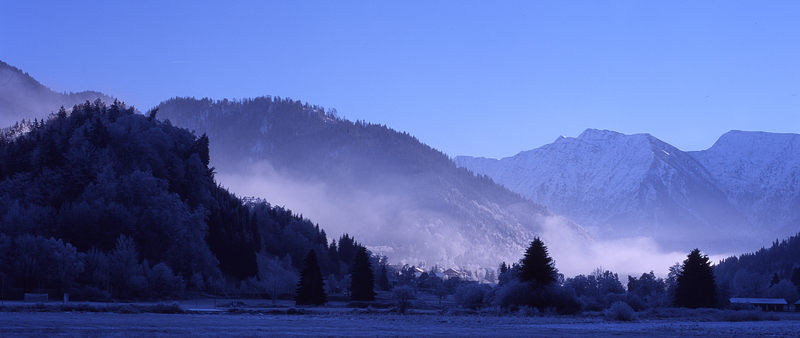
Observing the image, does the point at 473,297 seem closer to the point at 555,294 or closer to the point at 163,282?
the point at 555,294

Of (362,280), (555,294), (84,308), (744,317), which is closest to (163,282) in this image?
(362,280)

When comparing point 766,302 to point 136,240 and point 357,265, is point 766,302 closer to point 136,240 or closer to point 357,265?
point 357,265

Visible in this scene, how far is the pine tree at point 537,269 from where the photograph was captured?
99688 mm

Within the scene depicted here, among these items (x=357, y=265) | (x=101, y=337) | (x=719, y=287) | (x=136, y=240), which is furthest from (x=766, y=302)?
(x=101, y=337)

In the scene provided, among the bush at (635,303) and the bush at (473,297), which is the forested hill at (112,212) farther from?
the bush at (635,303)

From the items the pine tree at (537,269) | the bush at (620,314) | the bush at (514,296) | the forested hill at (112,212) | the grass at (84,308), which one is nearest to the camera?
the grass at (84,308)

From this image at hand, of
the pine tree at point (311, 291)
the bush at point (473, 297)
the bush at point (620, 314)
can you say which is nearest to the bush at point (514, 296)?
the bush at point (620, 314)

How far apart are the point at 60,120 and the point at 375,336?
400 ft

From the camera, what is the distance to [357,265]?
412ft

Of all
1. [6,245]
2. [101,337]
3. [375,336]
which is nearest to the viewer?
[101,337]

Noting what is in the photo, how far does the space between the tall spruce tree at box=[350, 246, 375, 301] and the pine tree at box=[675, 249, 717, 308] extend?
40.7 metres

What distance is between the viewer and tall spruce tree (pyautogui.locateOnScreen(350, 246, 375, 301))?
124062 millimetres

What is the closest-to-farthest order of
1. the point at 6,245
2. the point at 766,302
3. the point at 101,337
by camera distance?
1. the point at 101,337
2. the point at 6,245
3. the point at 766,302

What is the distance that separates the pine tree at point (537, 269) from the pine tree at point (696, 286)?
23.8m
